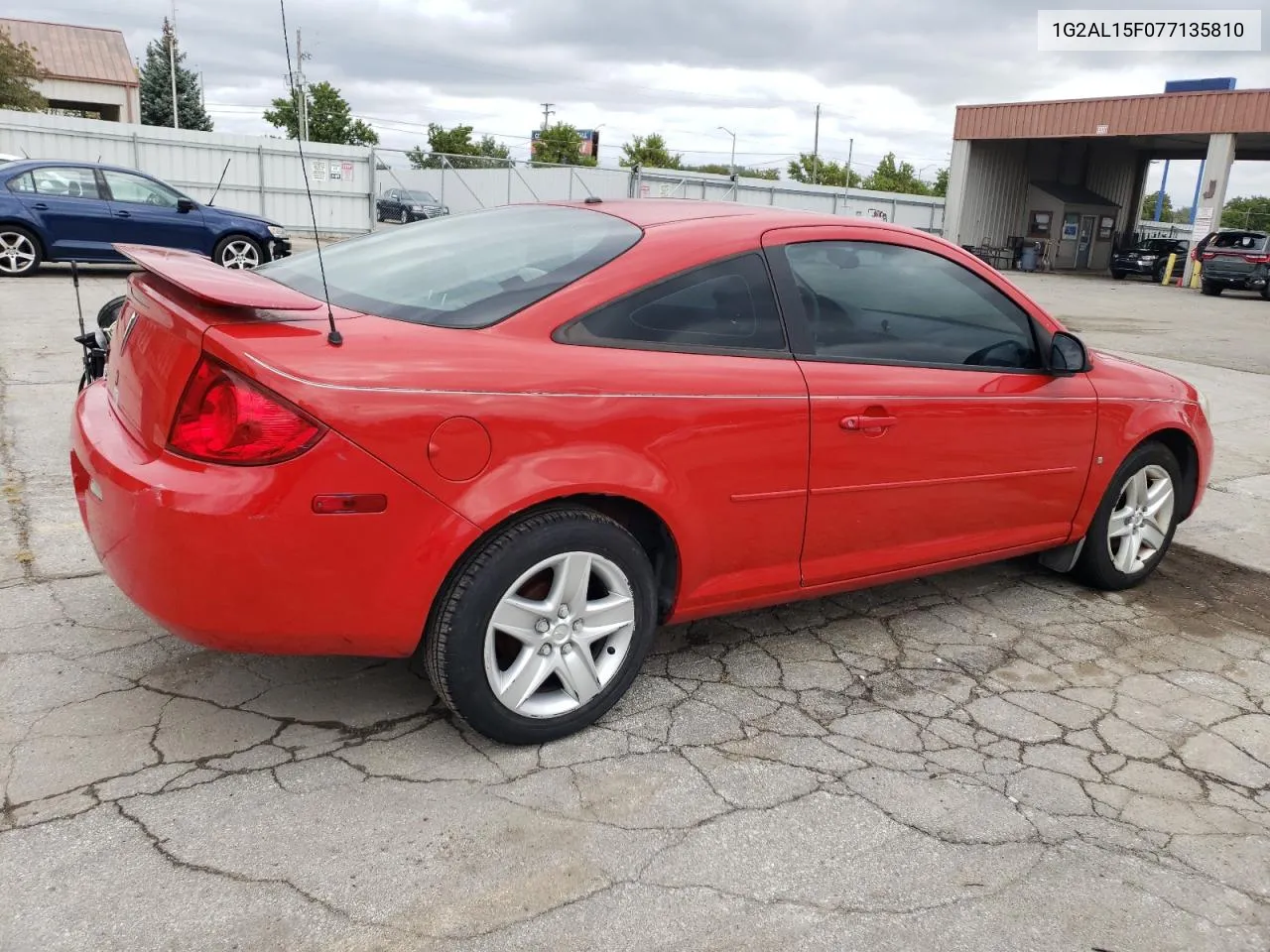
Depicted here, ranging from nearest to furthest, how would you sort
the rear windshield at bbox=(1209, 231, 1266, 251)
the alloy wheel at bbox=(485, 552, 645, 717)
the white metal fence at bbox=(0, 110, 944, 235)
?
the alloy wheel at bbox=(485, 552, 645, 717) → the white metal fence at bbox=(0, 110, 944, 235) → the rear windshield at bbox=(1209, 231, 1266, 251)

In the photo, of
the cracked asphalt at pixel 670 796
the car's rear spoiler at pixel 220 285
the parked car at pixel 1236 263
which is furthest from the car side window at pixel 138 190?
the parked car at pixel 1236 263

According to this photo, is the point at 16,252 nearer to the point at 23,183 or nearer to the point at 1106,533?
the point at 23,183

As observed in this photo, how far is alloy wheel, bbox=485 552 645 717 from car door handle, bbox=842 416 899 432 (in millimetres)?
887

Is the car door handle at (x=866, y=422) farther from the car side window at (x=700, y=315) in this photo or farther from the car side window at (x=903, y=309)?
the car side window at (x=700, y=315)

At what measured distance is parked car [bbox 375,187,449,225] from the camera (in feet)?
98.7

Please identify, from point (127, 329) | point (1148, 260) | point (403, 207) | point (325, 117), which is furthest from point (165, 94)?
point (127, 329)

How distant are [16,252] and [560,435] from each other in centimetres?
1317

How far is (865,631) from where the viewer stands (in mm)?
3885

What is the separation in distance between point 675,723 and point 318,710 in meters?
1.04

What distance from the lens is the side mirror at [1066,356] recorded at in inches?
151

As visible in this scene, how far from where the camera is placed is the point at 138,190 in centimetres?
1370

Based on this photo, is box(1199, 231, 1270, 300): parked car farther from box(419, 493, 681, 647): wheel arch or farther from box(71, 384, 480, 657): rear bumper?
box(71, 384, 480, 657): rear bumper

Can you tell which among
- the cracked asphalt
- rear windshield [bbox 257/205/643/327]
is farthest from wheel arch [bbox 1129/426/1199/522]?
rear windshield [bbox 257/205/643/327]

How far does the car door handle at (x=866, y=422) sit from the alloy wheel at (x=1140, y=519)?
151cm
